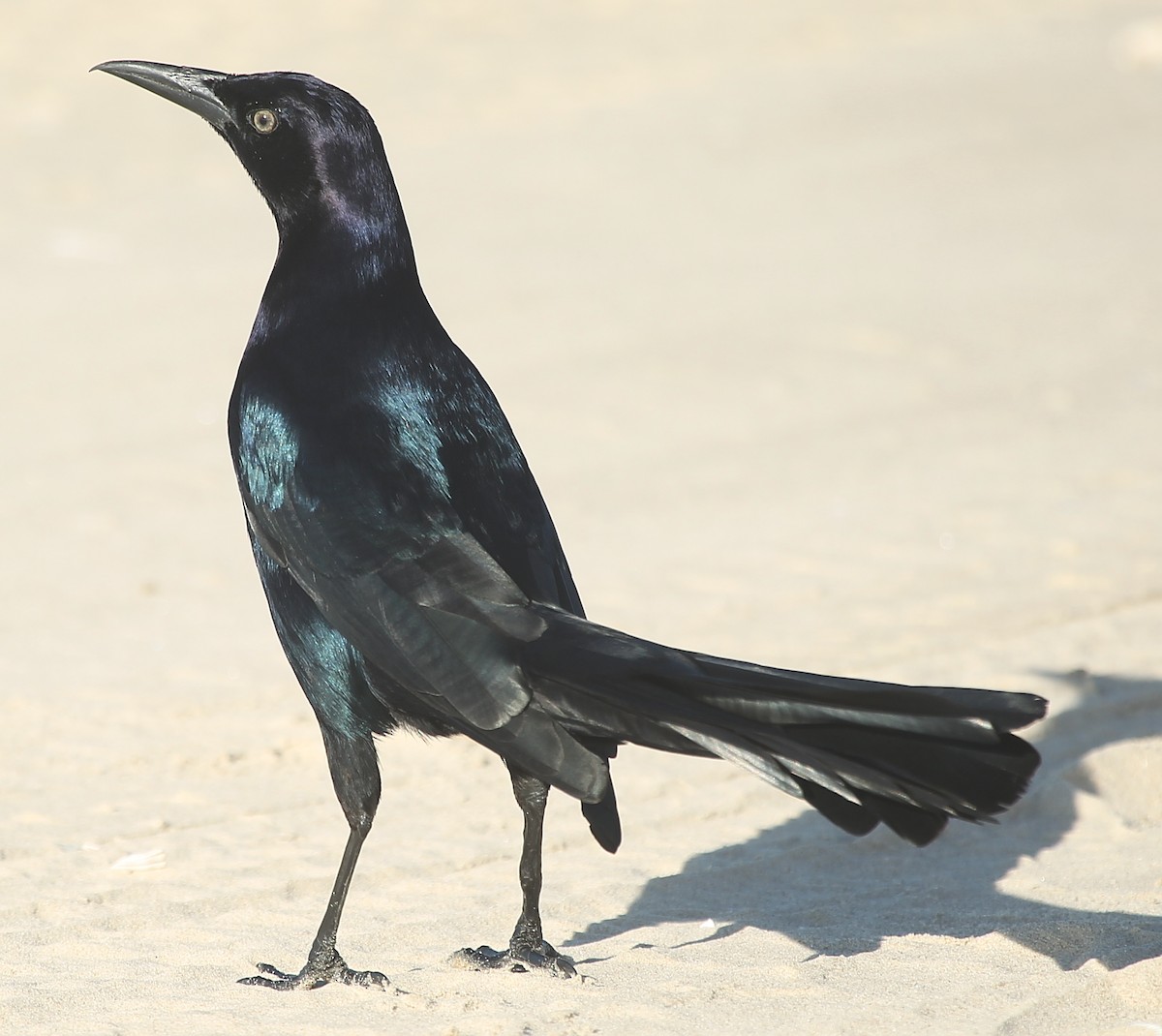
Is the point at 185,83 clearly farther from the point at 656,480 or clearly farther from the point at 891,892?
the point at 656,480

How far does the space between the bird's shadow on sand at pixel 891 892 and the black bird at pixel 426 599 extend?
0.75 meters

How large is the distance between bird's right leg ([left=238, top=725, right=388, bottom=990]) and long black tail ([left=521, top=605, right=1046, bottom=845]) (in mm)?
837

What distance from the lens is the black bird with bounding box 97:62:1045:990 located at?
3.42 metres

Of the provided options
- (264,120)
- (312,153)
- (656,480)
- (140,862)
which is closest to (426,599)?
(312,153)

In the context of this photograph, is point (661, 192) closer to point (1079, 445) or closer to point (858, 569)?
point (1079, 445)

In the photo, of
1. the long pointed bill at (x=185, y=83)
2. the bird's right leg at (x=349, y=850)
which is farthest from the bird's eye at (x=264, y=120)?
→ the bird's right leg at (x=349, y=850)

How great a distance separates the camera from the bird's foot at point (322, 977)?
13.3 feet

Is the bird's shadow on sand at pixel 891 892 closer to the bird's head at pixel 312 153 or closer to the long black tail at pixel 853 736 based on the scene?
the long black tail at pixel 853 736

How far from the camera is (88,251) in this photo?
12445mm

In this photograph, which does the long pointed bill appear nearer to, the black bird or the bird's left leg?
the black bird

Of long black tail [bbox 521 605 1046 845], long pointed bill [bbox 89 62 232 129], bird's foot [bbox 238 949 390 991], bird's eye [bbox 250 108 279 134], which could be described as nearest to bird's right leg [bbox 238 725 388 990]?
bird's foot [bbox 238 949 390 991]

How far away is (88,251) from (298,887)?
340 inches

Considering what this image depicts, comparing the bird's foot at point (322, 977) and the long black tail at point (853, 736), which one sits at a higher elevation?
the long black tail at point (853, 736)

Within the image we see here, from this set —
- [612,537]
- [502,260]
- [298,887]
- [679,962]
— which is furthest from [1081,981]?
[502,260]
